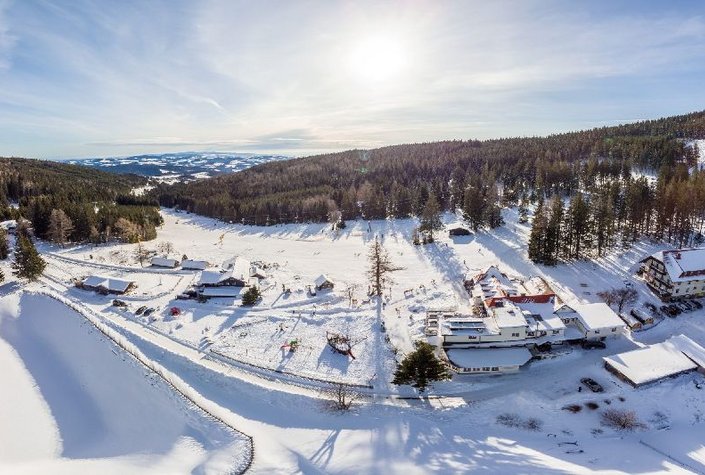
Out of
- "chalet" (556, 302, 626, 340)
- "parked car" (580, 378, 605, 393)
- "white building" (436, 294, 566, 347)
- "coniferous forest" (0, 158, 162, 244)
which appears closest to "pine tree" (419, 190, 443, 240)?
"chalet" (556, 302, 626, 340)

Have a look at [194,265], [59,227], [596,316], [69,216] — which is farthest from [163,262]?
[596,316]

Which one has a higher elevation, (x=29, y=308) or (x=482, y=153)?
(x=482, y=153)

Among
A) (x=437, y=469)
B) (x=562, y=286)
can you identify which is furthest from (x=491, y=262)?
(x=437, y=469)

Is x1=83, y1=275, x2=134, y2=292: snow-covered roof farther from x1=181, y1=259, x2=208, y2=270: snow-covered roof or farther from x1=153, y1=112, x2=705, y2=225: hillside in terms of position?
x1=153, y1=112, x2=705, y2=225: hillside

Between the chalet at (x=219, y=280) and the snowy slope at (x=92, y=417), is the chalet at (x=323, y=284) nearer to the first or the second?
the chalet at (x=219, y=280)

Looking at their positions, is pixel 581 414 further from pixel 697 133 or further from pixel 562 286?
pixel 697 133

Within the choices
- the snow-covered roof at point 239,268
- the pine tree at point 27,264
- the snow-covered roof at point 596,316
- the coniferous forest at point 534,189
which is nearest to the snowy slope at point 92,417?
the pine tree at point 27,264

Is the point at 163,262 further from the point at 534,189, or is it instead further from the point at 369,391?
the point at 534,189
